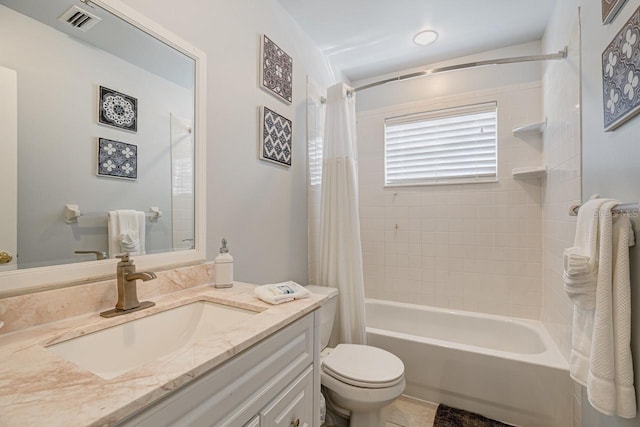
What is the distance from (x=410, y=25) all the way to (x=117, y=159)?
2.01m

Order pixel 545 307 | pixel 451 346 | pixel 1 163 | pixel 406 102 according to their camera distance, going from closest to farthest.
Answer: pixel 1 163
pixel 451 346
pixel 545 307
pixel 406 102

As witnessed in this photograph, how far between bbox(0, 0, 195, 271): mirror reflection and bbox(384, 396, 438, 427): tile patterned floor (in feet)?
5.15

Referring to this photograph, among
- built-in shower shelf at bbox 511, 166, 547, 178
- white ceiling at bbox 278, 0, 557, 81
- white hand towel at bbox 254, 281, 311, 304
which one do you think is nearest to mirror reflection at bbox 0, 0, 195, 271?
white hand towel at bbox 254, 281, 311, 304

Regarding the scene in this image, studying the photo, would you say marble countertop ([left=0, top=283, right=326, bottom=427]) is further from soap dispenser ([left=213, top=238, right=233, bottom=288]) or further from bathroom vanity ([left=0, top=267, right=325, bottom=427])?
soap dispenser ([left=213, top=238, right=233, bottom=288])

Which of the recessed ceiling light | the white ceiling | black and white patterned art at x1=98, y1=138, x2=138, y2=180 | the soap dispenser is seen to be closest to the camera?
black and white patterned art at x1=98, y1=138, x2=138, y2=180

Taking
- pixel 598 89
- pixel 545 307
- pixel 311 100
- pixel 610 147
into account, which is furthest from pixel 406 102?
pixel 545 307

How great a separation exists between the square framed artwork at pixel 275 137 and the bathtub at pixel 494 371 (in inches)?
51.8

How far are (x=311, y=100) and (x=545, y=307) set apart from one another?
2233 millimetres

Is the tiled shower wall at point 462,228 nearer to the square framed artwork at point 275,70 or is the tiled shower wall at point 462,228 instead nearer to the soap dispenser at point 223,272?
the square framed artwork at point 275,70

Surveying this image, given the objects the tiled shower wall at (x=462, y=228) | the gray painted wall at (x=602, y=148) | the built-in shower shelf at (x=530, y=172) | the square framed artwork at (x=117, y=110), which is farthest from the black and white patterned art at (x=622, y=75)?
the square framed artwork at (x=117, y=110)

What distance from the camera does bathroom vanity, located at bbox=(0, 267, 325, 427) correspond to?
0.45 meters

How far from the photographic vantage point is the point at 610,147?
3.55ft

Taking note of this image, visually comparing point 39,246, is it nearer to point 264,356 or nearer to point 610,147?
point 264,356

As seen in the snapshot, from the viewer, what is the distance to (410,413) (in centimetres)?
175
